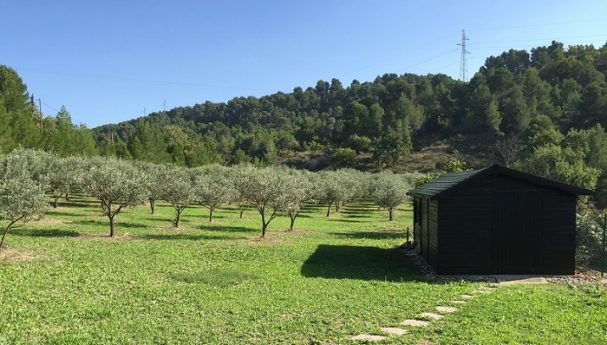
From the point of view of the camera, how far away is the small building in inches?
661

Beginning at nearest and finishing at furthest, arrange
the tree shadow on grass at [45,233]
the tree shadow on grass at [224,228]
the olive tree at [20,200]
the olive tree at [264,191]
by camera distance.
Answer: the olive tree at [20,200]
the tree shadow on grass at [45,233]
the olive tree at [264,191]
the tree shadow on grass at [224,228]

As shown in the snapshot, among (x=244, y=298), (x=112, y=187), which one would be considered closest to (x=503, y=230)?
(x=244, y=298)

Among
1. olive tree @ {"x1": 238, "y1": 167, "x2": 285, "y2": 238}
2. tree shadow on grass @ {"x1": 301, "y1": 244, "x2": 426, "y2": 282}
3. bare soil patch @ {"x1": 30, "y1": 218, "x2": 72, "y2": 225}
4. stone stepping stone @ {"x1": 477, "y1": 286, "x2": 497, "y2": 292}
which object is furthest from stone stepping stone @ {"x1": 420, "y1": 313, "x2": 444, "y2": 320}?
bare soil patch @ {"x1": 30, "y1": 218, "x2": 72, "y2": 225}

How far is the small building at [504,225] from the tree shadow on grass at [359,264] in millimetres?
1943

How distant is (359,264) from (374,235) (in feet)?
38.6

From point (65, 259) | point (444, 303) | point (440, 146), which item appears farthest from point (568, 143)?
point (65, 259)

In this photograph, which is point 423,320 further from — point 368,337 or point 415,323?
point 368,337

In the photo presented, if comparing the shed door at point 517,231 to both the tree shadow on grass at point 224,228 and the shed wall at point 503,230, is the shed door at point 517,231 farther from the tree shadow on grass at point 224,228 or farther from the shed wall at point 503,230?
the tree shadow on grass at point 224,228

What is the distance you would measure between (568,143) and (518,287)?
56.2m

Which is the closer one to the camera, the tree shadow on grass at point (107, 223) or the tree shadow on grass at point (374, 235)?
the tree shadow on grass at point (107, 223)

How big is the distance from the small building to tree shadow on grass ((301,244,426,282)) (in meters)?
1.94

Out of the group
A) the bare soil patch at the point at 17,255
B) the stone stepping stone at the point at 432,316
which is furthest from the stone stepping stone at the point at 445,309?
the bare soil patch at the point at 17,255

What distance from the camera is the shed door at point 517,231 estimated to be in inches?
663

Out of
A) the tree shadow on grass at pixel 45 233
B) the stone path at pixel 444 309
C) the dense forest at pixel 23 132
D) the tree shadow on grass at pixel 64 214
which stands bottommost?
the stone path at pixel 444 309
